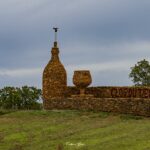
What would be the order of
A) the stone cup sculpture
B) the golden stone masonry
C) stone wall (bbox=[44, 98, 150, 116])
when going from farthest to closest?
the stone cup sculpture
the golden stone masonry
stone wall (bbox=[44, 98, 150, 116])

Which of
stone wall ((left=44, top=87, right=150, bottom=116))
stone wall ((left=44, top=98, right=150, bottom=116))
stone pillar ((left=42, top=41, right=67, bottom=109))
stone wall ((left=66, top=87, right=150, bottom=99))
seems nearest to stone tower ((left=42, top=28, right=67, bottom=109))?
stone pillar ((left=42, top=41, right=67, bottom=109))

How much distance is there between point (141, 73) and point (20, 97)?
407 inches

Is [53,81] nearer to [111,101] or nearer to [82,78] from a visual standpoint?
[82,78]

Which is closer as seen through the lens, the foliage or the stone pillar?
the stone pillar

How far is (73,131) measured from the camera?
25.5m

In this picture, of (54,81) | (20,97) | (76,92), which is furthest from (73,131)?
(20,97)

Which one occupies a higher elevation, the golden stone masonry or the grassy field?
the golden stone masonry

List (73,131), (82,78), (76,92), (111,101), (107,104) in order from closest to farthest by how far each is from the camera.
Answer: (73,131)
(111,101)
(107,104)
(82,78)
(76,92)

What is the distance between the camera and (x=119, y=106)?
31484mm

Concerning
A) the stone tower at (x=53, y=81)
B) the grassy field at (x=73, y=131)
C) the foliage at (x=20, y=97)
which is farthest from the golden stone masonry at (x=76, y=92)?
the foliage at (x=20, y=97)

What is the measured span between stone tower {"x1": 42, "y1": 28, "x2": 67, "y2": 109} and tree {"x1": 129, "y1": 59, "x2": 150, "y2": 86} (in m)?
7.75

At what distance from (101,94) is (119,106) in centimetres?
612

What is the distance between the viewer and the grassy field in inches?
844

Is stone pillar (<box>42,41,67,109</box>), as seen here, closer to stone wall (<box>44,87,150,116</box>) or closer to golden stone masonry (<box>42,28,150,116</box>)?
golden stone masonry (<box>42,28,150,116</box>)
